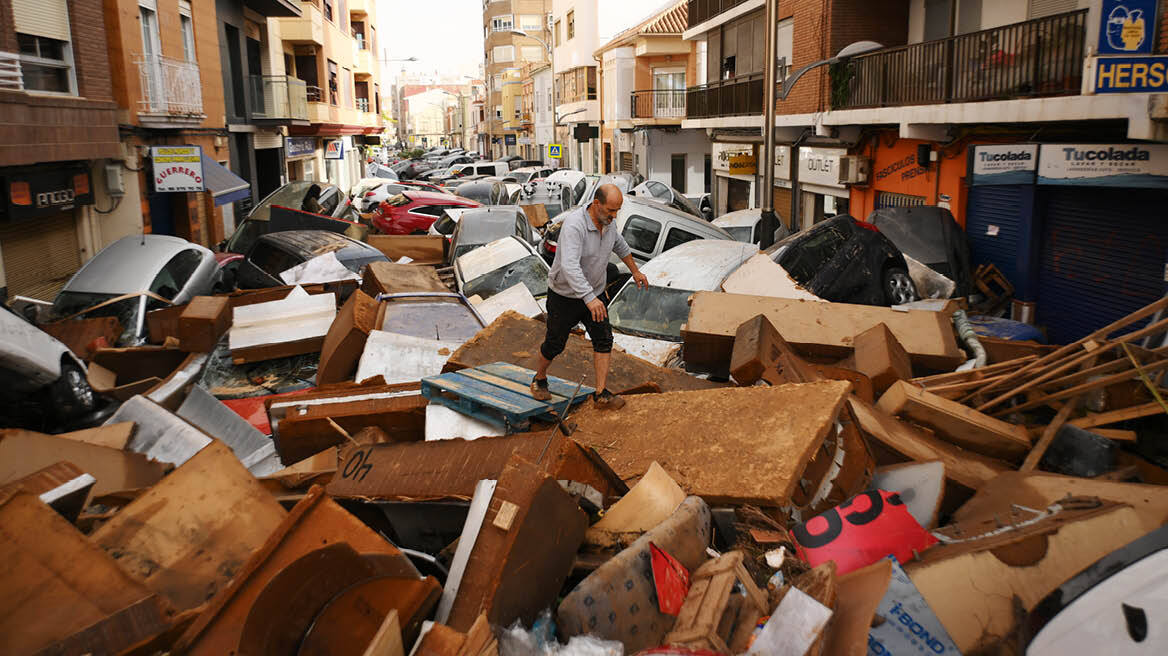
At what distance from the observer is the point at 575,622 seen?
3076 mm

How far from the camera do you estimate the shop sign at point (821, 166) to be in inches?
687

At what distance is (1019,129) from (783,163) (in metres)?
9.79

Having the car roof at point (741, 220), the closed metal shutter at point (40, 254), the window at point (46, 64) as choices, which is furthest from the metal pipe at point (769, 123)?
the closed metal shutter at point (40, 254)

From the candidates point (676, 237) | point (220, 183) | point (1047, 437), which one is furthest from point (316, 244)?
point (1047, 437)

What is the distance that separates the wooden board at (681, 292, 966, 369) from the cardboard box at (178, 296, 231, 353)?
468 centimetres

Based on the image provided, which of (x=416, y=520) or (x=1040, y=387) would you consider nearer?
(x=416, y=520)

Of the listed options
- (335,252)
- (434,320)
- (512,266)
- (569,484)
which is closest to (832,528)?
(569,484)

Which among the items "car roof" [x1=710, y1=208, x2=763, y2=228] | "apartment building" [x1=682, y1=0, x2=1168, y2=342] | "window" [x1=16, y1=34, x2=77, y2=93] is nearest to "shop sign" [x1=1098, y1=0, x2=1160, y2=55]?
"apartment building" [x1=682, y1=0, x2=1168, y2=342]

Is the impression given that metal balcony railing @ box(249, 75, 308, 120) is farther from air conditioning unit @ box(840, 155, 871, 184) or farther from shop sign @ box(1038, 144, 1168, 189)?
shop sign @ box(1038, 144, 1168, 189)

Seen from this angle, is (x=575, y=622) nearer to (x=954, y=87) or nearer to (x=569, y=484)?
(x=569, y=484)

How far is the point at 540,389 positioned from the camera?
17.8 feet

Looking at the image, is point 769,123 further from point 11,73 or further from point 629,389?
point 11,73

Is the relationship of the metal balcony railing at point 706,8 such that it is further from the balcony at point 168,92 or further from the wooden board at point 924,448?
the wooden board at point 924,448

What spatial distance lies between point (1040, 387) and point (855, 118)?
10979 millimetres
